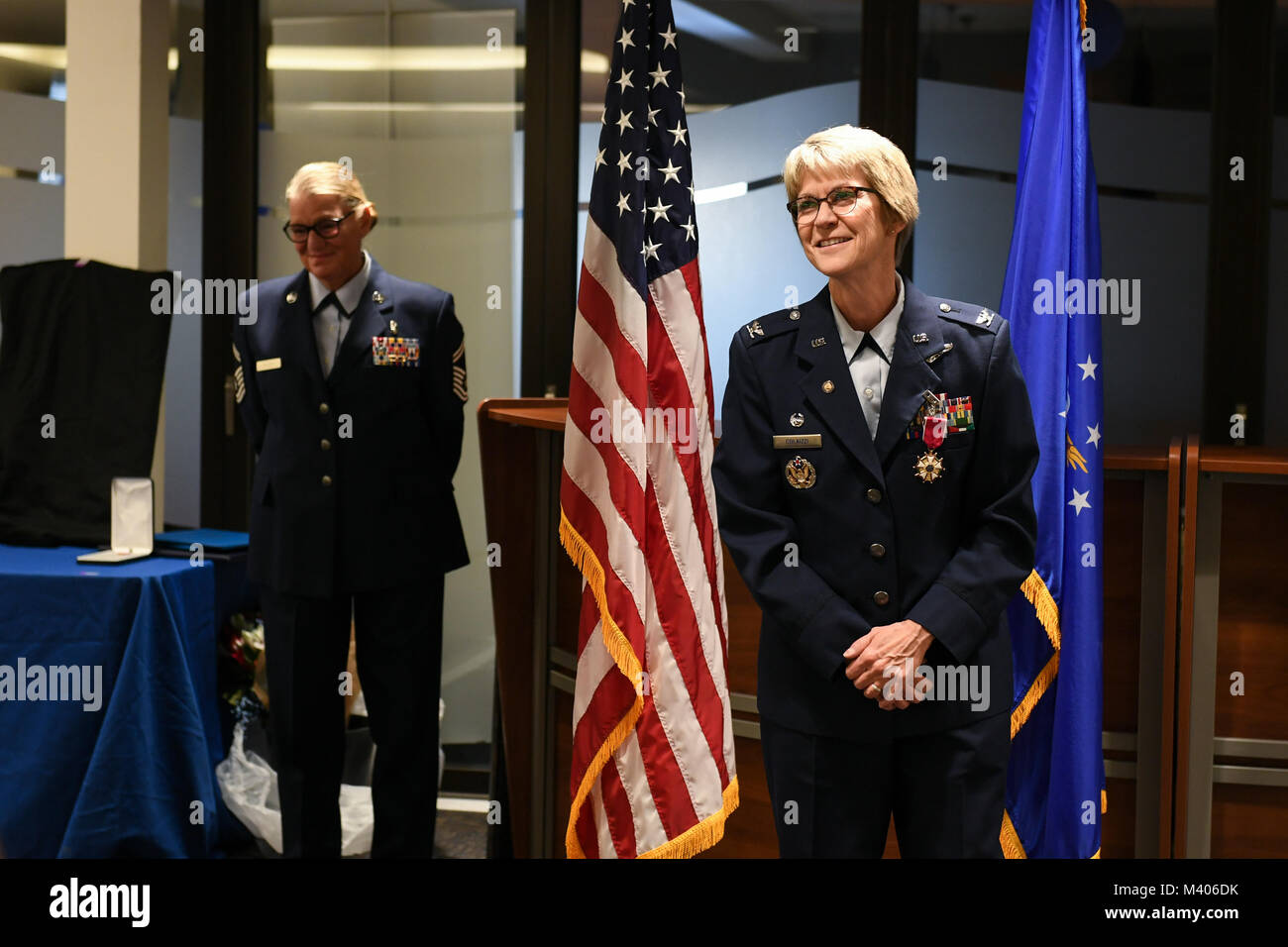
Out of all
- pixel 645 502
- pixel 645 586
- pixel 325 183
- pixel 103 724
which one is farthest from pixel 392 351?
pixel 103 724

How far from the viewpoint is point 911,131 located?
12.3 ft

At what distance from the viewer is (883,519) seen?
6.53 ft

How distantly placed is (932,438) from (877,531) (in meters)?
0.17

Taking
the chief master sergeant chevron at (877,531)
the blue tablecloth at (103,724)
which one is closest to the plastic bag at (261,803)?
the blue tablecloth at (103,724)

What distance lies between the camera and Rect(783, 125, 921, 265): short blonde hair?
1.98 metres

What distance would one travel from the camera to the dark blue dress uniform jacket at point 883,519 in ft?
6.40

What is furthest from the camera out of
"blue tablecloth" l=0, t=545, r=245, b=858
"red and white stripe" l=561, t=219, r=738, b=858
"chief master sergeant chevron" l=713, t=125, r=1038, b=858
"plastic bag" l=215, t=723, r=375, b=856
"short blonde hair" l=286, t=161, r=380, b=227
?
"plastic bag" l=215, t=723, r=375, b=856

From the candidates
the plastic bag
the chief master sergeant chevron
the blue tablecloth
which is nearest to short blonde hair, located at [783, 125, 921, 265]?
the chief master sergeant chevron

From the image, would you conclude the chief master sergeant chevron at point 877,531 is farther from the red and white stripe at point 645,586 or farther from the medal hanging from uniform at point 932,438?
the red and white stripe at point 645,586

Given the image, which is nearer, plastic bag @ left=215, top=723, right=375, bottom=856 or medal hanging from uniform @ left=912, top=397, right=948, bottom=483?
medal hanging from uniform @ left=912, top=397, right=948, bottom=483

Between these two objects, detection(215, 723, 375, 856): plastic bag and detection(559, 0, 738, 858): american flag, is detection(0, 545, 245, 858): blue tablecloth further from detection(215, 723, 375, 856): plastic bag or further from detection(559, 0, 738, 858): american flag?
detection(559, 0, 738, 858): american flag

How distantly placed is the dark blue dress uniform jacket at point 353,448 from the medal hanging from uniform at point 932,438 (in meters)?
1.40

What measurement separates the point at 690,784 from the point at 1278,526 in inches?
53.0
